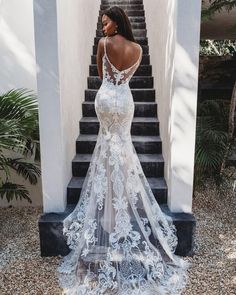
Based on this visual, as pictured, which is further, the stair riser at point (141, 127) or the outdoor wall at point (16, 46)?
the stair riser at point (141, 127)

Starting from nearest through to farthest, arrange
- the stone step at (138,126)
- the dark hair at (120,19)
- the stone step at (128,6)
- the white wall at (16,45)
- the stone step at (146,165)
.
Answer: the dark hair at (120,19), the stone step at (146,165), the white wall at (16,45), the stone step at (138,126), the stone step at (128,6)

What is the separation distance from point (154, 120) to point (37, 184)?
5.48 feet

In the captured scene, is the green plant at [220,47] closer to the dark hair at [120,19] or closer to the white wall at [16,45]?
the white wall at [16,45]

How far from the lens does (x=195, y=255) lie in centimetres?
313

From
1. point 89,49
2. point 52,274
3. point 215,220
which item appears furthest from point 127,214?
point 89,49

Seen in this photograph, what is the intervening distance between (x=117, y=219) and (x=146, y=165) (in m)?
1.00

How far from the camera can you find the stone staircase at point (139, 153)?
9.98 feet

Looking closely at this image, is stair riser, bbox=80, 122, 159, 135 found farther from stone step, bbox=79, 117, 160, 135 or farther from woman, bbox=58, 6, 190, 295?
woman, bbox=58, 6, 190, 295

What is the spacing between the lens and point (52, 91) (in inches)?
115

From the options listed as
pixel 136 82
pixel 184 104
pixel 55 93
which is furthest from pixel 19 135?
pixel 136 82

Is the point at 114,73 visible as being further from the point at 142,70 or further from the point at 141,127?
the point at 142,70

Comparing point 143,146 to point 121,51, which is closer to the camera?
point 121,51

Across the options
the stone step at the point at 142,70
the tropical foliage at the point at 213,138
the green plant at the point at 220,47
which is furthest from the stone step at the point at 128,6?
the green plant at the point at 220,47

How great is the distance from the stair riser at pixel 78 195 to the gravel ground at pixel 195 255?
1.80 feet
